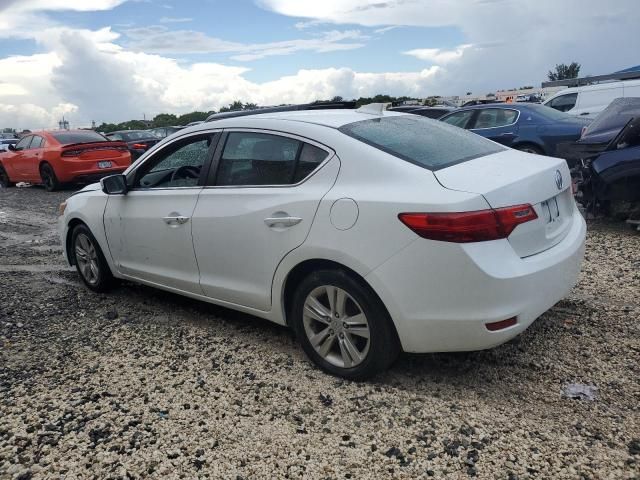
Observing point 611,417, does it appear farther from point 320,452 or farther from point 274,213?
point 274,213

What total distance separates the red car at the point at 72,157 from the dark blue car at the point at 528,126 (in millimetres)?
8086

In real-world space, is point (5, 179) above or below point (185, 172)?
below

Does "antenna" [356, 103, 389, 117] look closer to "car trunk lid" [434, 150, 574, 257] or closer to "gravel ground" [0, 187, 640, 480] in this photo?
"car trunk lid" [434, 150, 574, 257]

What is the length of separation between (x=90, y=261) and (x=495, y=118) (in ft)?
26.1

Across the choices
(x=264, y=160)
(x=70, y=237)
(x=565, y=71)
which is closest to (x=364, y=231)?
(x=264, y=160)

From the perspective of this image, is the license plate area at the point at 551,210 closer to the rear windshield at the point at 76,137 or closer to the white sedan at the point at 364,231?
the white sedan at the point at 364,231

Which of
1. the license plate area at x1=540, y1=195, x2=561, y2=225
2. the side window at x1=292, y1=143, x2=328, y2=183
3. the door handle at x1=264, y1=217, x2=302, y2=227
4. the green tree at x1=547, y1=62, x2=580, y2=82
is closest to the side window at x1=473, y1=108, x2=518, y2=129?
the license plate area at x1=540, y1=195, x2=561, y2=225

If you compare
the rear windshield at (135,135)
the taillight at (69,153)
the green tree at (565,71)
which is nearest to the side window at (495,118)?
the taillight at (69,153)

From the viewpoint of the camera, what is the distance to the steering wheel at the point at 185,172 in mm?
4094

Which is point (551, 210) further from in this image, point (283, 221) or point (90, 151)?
point (90, 151)

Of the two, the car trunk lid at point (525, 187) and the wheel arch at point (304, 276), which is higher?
the car trunk lid at point (525, 187)

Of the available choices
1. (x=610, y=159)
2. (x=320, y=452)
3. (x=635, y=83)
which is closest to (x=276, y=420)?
(x=320, y=452)

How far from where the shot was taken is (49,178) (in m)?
13.4

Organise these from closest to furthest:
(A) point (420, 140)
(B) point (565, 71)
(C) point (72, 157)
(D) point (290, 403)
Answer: (D) point (290, 403) → (A) point (420, 140) → (C) point (72, 157) → (B) point (565, 71)
